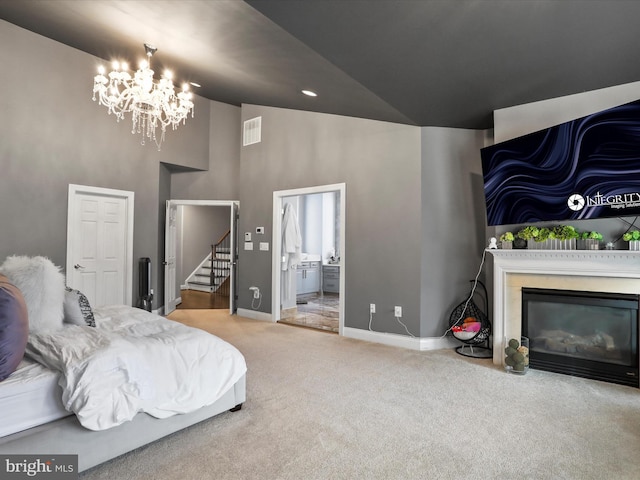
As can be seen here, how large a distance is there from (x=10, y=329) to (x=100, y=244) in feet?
13.1

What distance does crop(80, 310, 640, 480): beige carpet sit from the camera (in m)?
2.02

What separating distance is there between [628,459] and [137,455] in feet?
9.04

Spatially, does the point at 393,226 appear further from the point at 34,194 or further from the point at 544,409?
the point at 34,194

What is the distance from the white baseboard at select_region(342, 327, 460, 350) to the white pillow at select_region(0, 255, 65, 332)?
3259 mm

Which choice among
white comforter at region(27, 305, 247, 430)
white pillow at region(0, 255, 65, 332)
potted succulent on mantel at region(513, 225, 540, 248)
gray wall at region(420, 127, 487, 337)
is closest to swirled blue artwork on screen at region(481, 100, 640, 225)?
potted succulent on mantel at region(513, 225, 540, 248)

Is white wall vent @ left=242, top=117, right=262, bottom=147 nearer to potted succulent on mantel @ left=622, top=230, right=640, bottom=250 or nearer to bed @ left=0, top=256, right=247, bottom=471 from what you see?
bed @ left=0, top=256, right=247, bottom=471

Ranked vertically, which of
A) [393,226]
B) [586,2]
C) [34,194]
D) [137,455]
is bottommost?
[137,455]

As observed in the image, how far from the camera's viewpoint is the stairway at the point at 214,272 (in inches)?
356

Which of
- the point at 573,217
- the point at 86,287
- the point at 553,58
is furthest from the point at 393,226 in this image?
the point at 86,287

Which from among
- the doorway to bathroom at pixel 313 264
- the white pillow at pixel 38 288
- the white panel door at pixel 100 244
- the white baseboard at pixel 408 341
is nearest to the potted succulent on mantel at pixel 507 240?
the white baseboard at pixel 408 341

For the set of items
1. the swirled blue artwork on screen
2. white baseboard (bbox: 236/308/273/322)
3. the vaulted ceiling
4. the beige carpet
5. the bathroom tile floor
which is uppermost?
the vaulted ceiling

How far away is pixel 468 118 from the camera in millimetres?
4156

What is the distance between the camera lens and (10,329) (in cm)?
187

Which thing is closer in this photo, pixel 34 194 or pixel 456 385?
pixel 456 385
